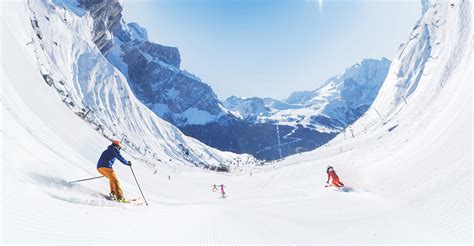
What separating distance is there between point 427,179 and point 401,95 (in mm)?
117643

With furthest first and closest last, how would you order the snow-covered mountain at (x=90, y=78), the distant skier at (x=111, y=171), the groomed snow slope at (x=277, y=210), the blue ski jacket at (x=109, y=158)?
the snow-covered mountain at (x=90, y=78) < the blue ski jacket at (x=109, y=158) < the distant skier at (x=111, y=171) < the groomed snow slope at (x=277, y=210)

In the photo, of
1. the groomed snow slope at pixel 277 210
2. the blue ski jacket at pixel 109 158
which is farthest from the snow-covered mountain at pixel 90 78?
the groomed snow slope at pixel 277 210

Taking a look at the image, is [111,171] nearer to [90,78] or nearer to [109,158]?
[109,158]

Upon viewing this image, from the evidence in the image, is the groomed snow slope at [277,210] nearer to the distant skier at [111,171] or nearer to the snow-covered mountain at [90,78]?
the distant skier at [111,171]

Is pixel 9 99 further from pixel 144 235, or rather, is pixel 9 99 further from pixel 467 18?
pixel 467 18

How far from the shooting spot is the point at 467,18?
79438 mm

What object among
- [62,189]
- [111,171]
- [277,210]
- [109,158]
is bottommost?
[62,189]

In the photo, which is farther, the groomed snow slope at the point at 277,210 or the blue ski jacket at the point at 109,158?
the blue ski jacket at the point at 109,158

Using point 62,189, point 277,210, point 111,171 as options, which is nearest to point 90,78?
point 111,171

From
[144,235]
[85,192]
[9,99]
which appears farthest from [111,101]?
[144,235]

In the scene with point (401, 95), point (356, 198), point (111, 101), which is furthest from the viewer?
point (401, 95)

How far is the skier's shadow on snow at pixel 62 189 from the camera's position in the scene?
11795mm

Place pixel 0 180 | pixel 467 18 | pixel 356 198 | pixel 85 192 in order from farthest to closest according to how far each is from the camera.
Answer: pixel 467 18
pixel 356 198
pixel 85 192
pixel 0 180

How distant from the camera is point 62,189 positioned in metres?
13.1
